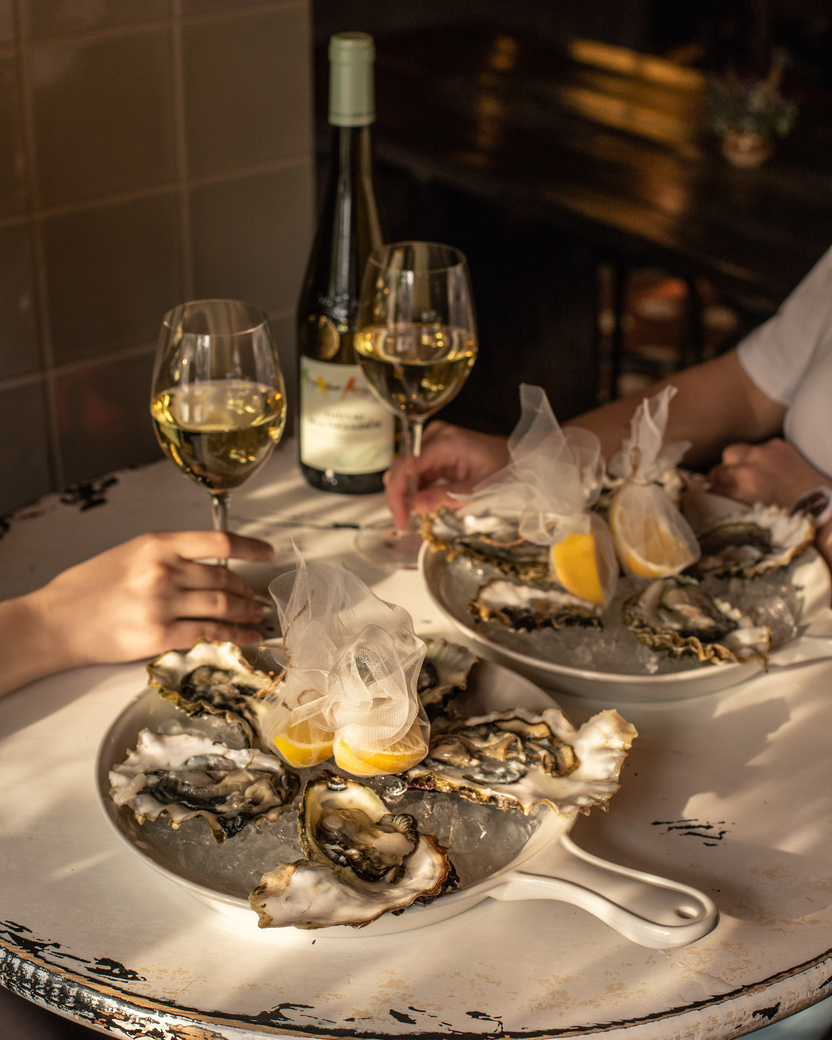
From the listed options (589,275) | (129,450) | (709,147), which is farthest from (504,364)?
(129,450)

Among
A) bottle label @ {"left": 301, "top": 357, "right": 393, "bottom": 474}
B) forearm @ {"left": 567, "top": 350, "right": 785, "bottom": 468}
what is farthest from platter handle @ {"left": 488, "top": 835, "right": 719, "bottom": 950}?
forearm @ {"left": 567, "top": 350, "right": 785, "bottom": 468}

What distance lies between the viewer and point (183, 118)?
132 cm

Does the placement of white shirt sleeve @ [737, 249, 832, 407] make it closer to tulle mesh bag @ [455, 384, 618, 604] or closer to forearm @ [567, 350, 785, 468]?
forearm @ [567, 350, 785, 468]

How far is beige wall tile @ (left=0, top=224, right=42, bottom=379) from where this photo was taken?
124 centimetres

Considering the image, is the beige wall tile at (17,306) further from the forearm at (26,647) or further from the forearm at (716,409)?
the forearm at (716,409)

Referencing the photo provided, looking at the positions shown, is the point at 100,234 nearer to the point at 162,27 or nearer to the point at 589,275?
the point at 162,27

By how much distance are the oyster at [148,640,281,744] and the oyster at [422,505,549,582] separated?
21 cm

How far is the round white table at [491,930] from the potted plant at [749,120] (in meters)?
2.05

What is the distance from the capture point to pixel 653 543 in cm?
81

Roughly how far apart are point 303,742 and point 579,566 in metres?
0.27

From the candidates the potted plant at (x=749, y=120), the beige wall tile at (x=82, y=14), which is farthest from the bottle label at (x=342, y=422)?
the potted plant at (x=749, y=120)

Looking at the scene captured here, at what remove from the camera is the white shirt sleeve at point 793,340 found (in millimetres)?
1266

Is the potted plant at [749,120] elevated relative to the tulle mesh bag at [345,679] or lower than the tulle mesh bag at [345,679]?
lower

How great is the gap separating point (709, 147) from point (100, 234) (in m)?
1.79
